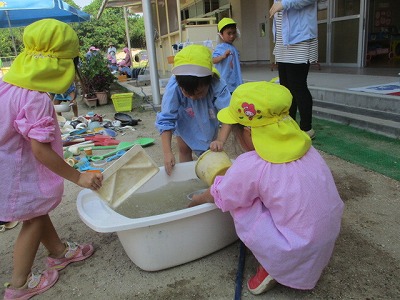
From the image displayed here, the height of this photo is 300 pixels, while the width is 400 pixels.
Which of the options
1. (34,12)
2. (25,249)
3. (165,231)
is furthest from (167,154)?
(34,12)

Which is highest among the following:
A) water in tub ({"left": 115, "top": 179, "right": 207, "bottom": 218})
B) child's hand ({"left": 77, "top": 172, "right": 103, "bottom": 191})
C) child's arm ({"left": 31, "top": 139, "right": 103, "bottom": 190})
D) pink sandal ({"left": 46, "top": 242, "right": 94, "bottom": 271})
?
child's arm ({"left": 31, "top": 139, "right": 103, "bottom": 190})

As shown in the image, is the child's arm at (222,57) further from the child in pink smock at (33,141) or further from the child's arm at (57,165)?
the child's arm at (57,165)

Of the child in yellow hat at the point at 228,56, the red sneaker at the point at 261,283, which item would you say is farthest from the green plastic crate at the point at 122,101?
the red sneaker at the point at 261,283

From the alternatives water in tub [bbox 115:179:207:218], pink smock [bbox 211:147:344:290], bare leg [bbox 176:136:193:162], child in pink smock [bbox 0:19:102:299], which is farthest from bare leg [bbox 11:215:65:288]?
bare leg [bbox 176:136:193:162]

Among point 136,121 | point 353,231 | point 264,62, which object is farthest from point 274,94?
point 264,62

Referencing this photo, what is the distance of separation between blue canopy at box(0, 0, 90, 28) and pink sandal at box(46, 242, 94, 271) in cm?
566

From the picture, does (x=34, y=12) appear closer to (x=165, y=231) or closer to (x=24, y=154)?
(x=24, y=154)

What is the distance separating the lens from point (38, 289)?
1.63m

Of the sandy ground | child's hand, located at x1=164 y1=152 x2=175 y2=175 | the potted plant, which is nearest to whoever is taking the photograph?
the sandy ground

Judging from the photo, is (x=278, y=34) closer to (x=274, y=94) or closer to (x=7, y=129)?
(x=274, y=94)

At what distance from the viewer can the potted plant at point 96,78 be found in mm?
6727

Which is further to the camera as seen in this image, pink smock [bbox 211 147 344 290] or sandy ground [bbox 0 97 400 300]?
sandy ground [bbox 0 97 400 300]

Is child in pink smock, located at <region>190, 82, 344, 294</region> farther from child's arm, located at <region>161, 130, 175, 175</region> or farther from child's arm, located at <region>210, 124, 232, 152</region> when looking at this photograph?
child's arm, located at <region>161, 130, 175, 175</region>

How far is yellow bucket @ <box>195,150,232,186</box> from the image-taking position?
6.11 feet
